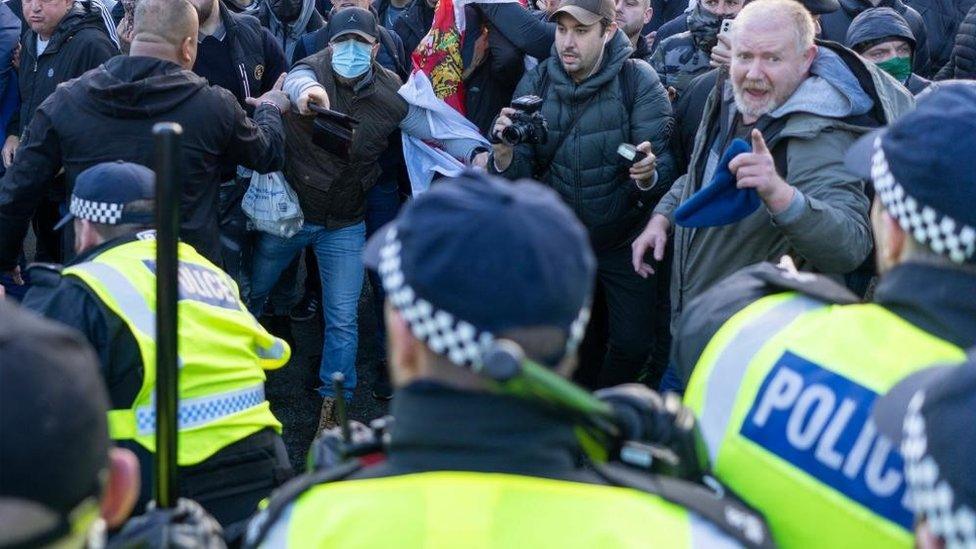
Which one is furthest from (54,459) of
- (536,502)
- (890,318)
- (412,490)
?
(890,318)

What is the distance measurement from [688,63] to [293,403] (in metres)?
2.59

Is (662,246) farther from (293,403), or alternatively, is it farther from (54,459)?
(54,459)

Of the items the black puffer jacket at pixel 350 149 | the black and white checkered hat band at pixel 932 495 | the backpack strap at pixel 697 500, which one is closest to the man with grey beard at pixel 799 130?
the black puffer jacket at pixel 350 149

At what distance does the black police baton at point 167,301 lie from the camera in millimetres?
1775

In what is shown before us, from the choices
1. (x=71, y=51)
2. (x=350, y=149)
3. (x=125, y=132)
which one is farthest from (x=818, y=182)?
(x=71, y=51)

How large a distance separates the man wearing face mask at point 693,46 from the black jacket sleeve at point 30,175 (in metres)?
2.86

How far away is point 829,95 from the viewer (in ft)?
12.6

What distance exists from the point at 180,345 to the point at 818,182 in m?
2.08

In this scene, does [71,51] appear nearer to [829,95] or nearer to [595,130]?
[595,130]

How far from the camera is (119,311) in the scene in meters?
3.02

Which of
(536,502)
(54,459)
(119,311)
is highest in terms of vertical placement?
(54,459)

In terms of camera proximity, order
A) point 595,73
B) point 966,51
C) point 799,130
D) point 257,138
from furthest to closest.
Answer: point 966,51
point 595,73
point 257,138
point 799,130

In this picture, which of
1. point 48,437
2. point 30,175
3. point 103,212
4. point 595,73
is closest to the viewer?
point 48,437

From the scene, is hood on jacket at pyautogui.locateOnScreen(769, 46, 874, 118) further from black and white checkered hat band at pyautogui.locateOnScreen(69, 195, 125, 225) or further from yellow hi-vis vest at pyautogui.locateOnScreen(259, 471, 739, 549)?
yellow hi-vis vest at pyautogui.locateOnScreen(259, 471, 739, 549)
